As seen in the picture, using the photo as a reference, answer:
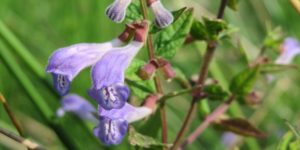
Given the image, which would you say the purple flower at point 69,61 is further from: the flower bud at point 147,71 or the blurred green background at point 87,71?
the blurred green background at point 87,71

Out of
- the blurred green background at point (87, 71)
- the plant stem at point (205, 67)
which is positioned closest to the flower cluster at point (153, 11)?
the plant stem at point (205, 67)

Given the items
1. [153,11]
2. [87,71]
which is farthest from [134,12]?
[87,71]

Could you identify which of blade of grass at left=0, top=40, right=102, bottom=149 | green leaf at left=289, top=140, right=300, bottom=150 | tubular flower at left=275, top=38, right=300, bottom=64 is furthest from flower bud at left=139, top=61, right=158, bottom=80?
tubular flower at left=275, top=38, right=300, bottom=64

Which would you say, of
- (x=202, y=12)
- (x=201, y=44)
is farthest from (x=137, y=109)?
(x=202, y=12)

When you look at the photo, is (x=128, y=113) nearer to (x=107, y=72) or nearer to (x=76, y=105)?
(x=107, y=72)

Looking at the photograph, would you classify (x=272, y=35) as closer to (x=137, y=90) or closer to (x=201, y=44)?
(x=201, y=44)

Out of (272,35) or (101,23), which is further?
(101,23)
